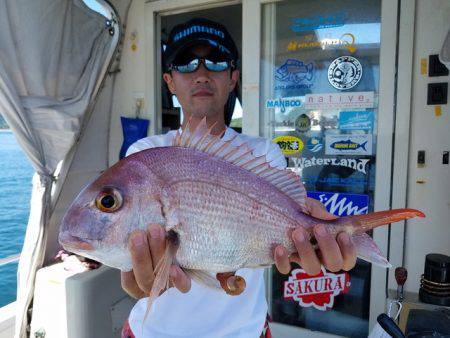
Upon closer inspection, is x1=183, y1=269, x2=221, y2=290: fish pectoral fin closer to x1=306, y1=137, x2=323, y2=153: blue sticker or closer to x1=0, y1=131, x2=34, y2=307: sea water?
x1=306, y1=137, x2=323, y2=153: blue sticker

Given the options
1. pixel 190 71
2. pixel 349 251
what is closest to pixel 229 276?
pixel 349 251

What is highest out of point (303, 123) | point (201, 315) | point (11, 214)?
point (303, 123)

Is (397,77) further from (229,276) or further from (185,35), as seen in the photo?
Answer: (229,276)

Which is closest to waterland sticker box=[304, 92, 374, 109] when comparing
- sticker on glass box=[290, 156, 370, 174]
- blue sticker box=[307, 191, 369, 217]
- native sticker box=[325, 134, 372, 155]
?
native sticker box=[325, 134, 372, 155]

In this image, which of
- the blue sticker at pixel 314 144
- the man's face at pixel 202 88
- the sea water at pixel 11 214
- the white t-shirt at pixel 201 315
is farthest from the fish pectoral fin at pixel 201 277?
the sea water at pixel 11 214

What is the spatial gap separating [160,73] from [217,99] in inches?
101

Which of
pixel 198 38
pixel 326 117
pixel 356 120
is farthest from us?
pixel 326 117

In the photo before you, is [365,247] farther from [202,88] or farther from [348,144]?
[348,144]

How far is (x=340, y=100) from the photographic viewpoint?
307cm

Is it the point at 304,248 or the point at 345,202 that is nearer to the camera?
the point at 304,248

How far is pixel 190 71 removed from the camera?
5.60 feet

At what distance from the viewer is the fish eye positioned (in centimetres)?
105

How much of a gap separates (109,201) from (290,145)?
97.0 inches

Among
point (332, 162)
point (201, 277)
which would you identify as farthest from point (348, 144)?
point (201, 277)
